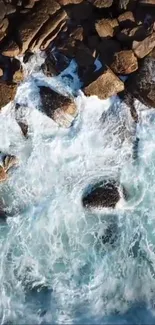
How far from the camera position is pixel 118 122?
59.2 feet

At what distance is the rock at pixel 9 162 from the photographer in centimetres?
1800

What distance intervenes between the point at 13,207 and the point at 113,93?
4.93 meters

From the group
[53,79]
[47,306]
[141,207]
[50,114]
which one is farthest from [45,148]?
[47,306]

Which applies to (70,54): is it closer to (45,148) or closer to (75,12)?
(75,12)

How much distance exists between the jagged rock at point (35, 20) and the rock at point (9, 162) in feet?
11.5

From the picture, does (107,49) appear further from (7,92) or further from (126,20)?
(7,92)

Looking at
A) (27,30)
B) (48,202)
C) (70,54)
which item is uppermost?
(27,30)

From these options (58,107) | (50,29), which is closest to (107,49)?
(50,29)

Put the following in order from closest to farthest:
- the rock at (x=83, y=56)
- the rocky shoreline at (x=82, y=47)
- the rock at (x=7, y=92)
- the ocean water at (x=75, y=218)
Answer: the ocean water at (x=75, y=218)
the rocky shoreline at (x=82, y=47)
the rock at (x=83, y=56)
the rock at (x=7, y=92)

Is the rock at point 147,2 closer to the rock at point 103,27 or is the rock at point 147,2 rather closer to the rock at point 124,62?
the rock at point 103,27

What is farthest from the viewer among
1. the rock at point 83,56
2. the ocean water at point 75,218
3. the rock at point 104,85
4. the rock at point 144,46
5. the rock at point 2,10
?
the rock at point 2,10

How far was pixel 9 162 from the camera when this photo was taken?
18016 millimetres

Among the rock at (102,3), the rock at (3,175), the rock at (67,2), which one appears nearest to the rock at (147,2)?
the rock at (102,3)

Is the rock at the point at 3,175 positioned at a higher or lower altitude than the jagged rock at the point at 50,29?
lower
